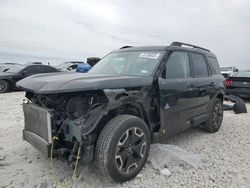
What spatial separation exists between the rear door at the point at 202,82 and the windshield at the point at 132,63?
1068mm

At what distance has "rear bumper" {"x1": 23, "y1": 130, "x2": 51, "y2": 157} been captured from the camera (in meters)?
2.84

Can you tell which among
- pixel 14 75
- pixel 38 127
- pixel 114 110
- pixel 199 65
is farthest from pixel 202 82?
pixel 14 75

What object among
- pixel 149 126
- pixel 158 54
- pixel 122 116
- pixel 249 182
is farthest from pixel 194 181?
pixel 158 54

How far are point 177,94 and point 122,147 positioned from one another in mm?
1368

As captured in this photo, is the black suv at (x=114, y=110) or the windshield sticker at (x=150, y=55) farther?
the windshield sticker at (x=150, y=55)

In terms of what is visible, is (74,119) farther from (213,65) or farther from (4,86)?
(4,86)

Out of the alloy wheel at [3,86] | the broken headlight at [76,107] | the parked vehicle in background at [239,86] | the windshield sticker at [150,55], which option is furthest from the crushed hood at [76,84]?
the alloy wheel at [3,86]

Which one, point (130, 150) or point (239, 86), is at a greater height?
point (239, 86)

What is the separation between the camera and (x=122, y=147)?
298 cm

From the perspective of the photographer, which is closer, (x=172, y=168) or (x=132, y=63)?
(x=172, y=168)

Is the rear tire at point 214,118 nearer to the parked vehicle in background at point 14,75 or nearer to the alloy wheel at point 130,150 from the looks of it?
the alloy wheel at point 130,150

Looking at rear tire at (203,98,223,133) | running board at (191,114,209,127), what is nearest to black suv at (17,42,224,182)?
running board at (191,114,209,127)

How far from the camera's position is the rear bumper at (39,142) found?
2840mm

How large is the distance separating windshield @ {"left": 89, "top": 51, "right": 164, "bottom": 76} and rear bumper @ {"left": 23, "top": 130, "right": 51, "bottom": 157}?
152 centimetres
